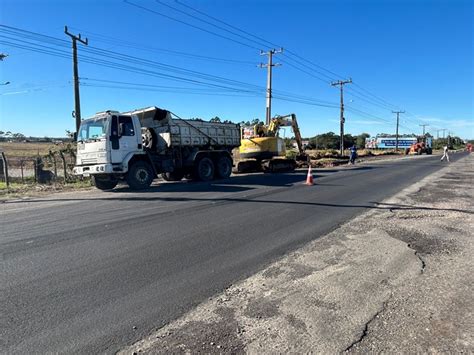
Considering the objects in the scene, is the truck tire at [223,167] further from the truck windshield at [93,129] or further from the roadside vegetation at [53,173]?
the truck windshield at [93,129]

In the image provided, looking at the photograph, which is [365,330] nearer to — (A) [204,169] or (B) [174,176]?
(A) [204,169]

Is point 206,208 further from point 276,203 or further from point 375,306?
point 375,306

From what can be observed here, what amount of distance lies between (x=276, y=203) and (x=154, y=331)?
734 cm

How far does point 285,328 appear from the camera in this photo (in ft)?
11.1

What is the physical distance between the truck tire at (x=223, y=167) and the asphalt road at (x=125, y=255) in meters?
7.07

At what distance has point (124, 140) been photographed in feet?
45.6

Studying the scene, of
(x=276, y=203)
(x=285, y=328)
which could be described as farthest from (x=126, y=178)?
(x=285, y=328)

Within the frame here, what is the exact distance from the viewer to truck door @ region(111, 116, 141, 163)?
44.6 feet

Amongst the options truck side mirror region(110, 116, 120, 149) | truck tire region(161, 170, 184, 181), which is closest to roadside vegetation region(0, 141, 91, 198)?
truck side mirror region(110, 116, 120, 149)

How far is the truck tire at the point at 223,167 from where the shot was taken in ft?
60.3

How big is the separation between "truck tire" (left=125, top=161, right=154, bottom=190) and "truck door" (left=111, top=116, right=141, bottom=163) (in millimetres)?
586

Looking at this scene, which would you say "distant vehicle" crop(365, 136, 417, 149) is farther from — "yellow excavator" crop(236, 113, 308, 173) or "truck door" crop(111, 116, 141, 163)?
"truck door" crop(111, 116, 141, 163)

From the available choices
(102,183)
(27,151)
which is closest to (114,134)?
(102,183)

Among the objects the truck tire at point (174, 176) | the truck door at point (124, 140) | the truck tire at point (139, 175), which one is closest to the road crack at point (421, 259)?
the truck tire at point (139, 175)
